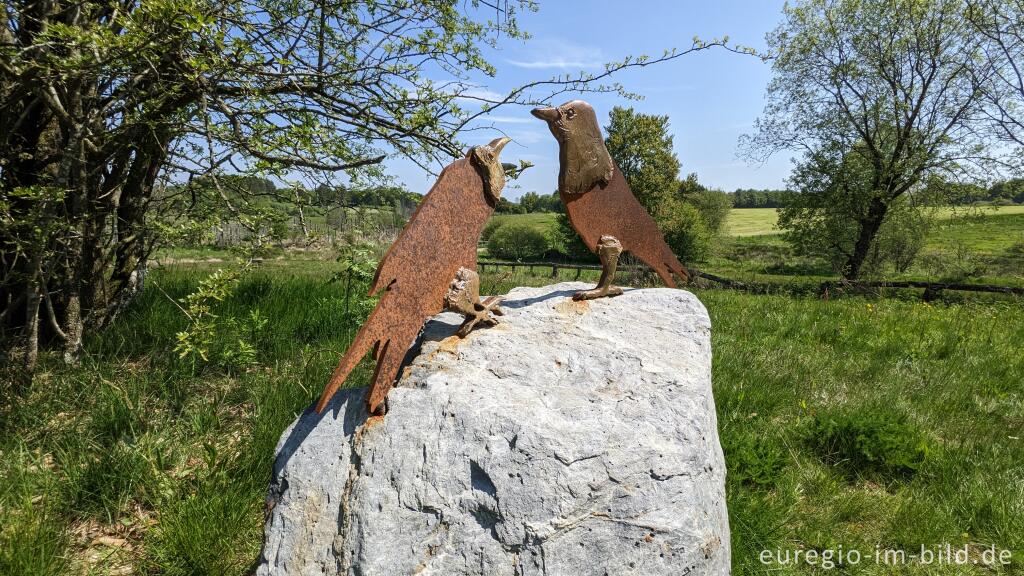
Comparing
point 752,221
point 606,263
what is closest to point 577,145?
point 606,263

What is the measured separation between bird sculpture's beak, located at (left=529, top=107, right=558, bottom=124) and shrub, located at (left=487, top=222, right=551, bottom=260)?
28.6 meters

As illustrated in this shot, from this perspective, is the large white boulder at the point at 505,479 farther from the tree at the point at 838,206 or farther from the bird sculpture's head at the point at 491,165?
the tree at the point at 838,206

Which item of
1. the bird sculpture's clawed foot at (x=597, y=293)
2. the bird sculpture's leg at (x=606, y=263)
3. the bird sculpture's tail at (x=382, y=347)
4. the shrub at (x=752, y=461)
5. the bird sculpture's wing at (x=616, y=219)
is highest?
the bird sculpture's wing at (x=616, y=219)

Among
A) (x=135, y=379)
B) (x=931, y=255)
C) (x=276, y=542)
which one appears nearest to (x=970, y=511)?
(x=276, y=542)

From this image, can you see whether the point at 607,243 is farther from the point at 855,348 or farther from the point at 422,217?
the point at 855,348

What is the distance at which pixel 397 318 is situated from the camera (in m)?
2.34

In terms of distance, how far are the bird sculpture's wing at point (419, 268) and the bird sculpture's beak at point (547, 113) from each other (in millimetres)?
675

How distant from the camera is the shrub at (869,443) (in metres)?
3.53

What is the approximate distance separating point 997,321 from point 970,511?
6411mm

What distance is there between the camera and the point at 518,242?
32.5m

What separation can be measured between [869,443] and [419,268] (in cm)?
358

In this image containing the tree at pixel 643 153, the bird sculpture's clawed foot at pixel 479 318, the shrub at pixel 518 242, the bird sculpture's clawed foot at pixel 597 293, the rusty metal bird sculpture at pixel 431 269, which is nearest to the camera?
the rusty metal bird sculpture at pixel 431 269

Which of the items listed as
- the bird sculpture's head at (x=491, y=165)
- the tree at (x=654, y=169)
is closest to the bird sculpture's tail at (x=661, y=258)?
the bird sculpture's head at (x=491, y=165)

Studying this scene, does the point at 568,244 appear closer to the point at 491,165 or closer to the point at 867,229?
the point at 867,229
